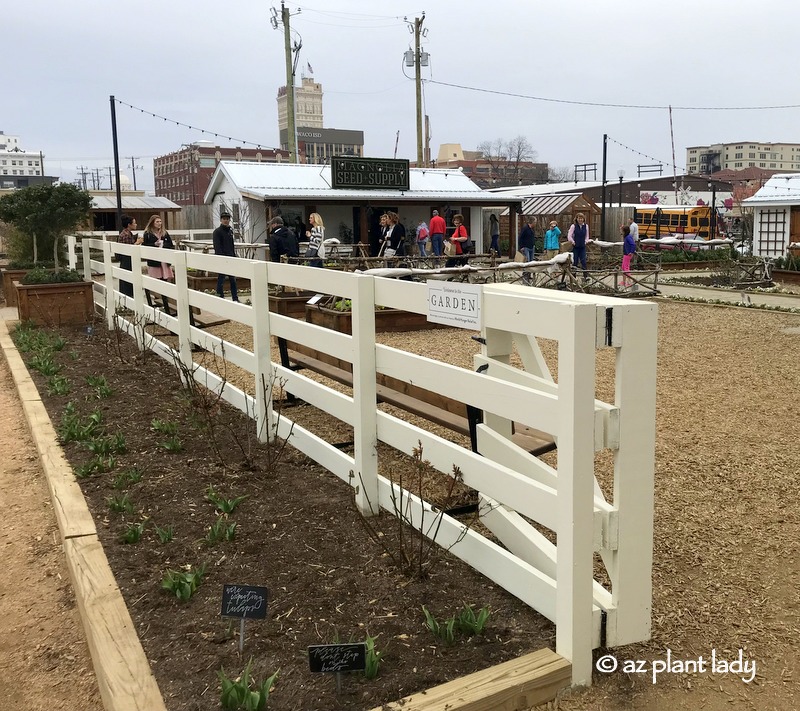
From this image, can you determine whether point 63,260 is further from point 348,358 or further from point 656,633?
point 656,633

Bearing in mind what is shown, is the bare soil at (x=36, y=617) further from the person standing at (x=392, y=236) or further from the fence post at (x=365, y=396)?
the person standing at (x=392, y=236)

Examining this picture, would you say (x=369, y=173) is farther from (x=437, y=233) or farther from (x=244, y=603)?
(x=244, y=603)

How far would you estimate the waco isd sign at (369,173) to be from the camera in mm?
27172

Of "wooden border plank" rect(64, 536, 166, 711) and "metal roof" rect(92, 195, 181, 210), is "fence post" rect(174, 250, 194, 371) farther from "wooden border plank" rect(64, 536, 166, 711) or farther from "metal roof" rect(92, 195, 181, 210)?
"metal roof" rect(92, 195, 181, 210)

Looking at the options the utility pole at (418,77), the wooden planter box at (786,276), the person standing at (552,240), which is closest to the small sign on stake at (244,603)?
the person standing at (552,240)

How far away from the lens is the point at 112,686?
258 cm

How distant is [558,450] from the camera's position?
2.55 meters

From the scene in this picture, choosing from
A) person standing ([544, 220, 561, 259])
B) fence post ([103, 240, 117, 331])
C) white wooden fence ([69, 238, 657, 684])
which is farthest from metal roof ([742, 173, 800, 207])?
white wooden fence ([69, 238, 657, 684])

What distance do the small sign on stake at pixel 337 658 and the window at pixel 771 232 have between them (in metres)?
25.5

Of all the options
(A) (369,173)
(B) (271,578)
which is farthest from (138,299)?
(A) (369,173)

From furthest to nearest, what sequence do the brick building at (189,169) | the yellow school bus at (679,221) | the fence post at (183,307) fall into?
the brick building at (189,169) < the yellow school bus at (679,221) < the fence post at (183,307)

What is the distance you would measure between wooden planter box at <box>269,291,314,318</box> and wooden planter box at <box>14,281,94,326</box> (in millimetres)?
2820

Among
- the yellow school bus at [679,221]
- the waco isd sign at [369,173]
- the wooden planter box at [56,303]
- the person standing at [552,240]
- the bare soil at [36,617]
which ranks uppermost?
the waco isd sign at [369,173]

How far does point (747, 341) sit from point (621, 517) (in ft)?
26.5
